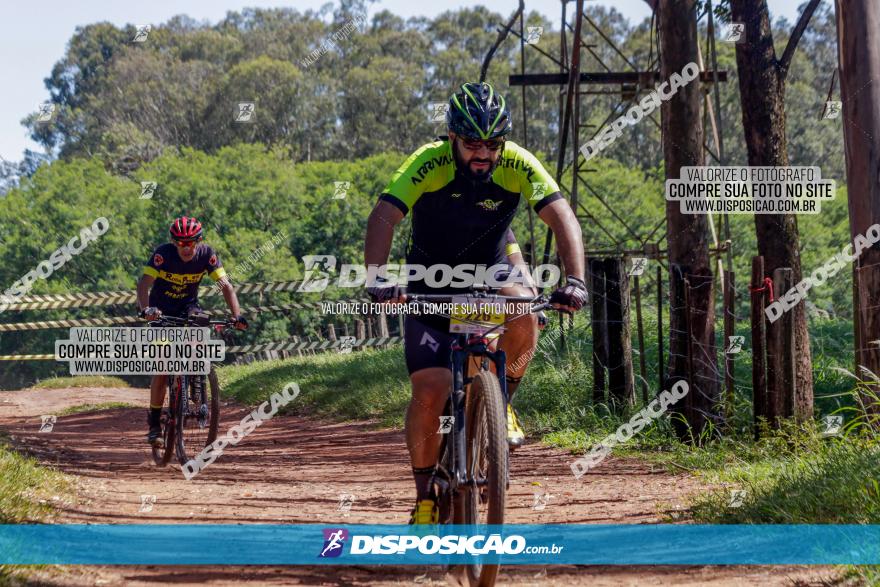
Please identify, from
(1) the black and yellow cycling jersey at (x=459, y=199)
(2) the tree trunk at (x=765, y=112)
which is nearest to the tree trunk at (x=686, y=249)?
(2) the tree trunk at (x=765, y=112)

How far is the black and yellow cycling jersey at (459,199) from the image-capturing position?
5.50 metres

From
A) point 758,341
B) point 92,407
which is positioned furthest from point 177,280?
point 92,407

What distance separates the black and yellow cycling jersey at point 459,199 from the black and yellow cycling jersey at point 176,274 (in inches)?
178

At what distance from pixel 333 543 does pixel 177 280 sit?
487 cm

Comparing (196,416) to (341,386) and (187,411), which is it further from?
(341,386)

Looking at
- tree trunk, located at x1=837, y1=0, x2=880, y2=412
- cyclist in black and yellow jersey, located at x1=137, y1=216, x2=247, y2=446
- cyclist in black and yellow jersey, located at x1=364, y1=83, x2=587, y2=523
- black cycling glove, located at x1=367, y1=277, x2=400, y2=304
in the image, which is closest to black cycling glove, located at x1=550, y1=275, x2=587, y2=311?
cyclist in black and yellow jersey, located at x1=364, y1=83, x2=587, y2=523

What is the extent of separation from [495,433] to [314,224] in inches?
2118

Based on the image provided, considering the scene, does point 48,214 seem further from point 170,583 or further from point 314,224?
point 170,583

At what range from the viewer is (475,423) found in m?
5.00

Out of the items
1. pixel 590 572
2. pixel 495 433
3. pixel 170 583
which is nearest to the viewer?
pixel 495 433

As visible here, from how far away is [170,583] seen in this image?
4996 mm

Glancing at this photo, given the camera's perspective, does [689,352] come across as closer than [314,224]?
Yes

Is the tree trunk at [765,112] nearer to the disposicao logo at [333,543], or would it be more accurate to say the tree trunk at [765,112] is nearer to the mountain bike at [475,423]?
the mountain bike at [475,423]

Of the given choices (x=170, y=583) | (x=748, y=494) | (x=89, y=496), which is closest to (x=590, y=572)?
(x=748, y=494)
